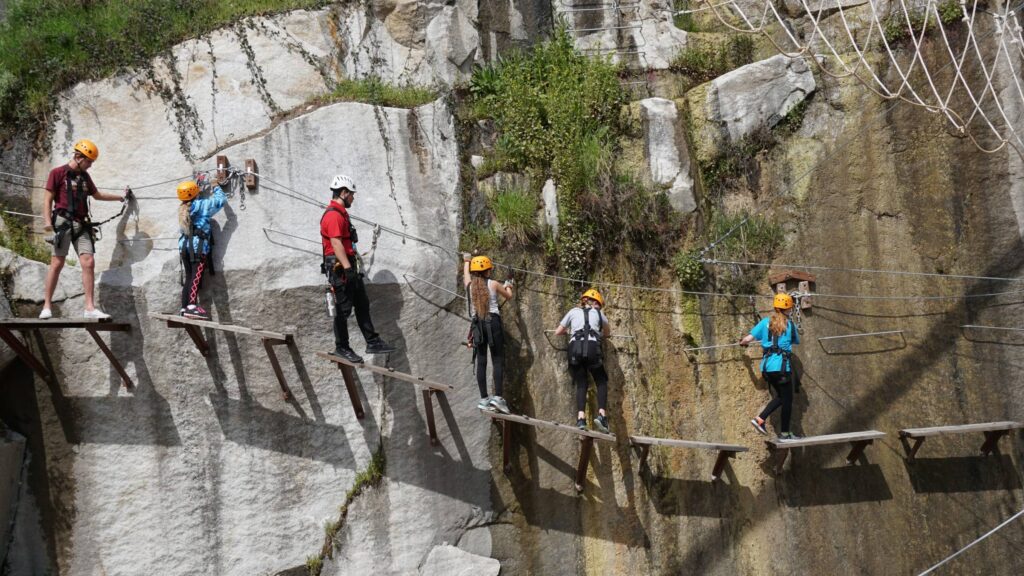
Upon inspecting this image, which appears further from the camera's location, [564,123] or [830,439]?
[564,123]

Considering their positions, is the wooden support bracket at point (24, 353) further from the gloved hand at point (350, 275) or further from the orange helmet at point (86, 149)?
the gloved hand at point (350, 275)

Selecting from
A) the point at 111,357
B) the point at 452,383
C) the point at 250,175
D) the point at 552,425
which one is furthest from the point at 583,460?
the point at 111,357

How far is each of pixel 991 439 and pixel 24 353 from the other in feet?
36.3

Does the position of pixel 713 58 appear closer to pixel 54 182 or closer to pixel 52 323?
pixel 54 182

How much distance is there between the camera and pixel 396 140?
1130 centimetres

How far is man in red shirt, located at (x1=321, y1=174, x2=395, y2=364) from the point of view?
9586 mm

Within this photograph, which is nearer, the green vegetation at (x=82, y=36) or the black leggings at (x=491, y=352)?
the black leggings at (x=491, y=352)

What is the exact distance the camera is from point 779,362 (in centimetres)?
994

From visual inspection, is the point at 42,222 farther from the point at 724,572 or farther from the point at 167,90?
the point at 724,572

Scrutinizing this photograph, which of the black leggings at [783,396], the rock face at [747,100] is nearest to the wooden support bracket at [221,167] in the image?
the rock face at [747,100]

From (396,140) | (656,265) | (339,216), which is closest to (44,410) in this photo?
(339,216)

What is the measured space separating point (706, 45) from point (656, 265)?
12.7ft

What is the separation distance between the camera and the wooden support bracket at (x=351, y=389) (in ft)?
31.9

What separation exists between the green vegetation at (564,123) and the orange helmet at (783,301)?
2.17m
